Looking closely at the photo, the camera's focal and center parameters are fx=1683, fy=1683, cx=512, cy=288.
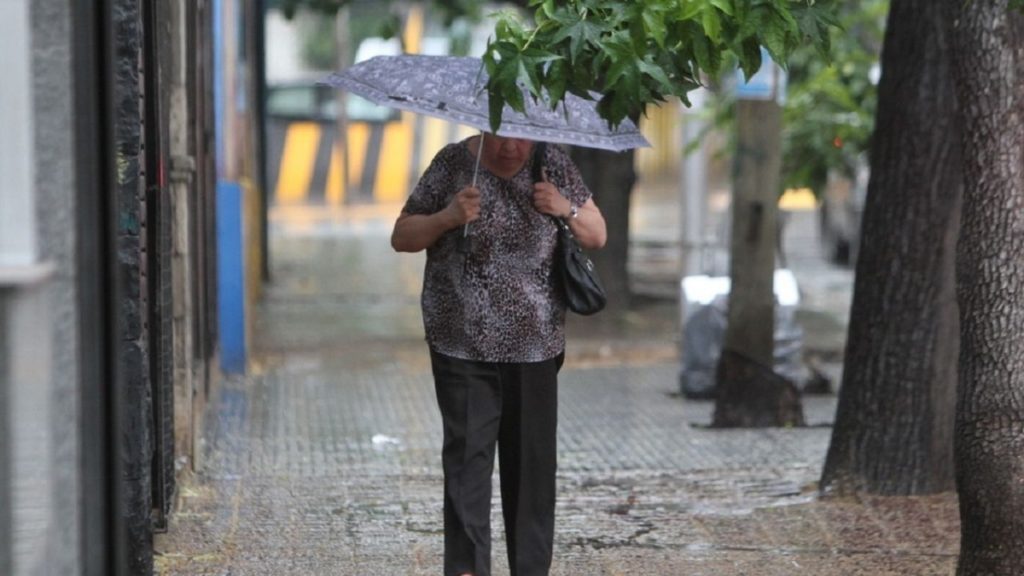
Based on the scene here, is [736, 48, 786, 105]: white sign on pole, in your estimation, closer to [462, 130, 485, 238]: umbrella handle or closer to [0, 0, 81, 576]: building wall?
[462, 130, 485, 238]: umbrella handle

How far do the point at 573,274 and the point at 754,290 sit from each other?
462 cm

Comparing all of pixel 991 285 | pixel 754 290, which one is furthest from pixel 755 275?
pixel 991 285

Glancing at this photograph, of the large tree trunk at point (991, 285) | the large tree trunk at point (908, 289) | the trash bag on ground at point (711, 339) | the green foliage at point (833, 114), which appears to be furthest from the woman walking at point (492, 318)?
the green foliage at point (833, 114)

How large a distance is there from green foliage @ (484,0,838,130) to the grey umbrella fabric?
1.37 ft

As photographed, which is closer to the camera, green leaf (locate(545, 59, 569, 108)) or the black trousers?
green leaf (locate(545, 59, 569, 108))

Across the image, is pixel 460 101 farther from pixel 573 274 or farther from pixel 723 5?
pixel 723 5

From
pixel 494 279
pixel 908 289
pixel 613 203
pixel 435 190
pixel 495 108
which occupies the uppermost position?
pixel 495 108

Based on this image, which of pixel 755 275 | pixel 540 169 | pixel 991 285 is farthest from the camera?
pixel 755 275

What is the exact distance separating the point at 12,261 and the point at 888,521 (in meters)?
4.64

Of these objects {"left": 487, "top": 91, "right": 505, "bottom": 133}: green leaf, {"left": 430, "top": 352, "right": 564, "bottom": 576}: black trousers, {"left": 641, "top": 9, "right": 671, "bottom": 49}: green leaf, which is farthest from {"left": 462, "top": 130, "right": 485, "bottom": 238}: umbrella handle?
{"left": 641, "top": 9, "right": 671, "bottom": 49}: green leaf

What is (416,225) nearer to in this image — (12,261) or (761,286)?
(12,261)

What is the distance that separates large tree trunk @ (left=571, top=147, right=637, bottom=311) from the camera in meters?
14.4

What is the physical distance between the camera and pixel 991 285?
18.5 feet

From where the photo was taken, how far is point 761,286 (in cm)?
978
